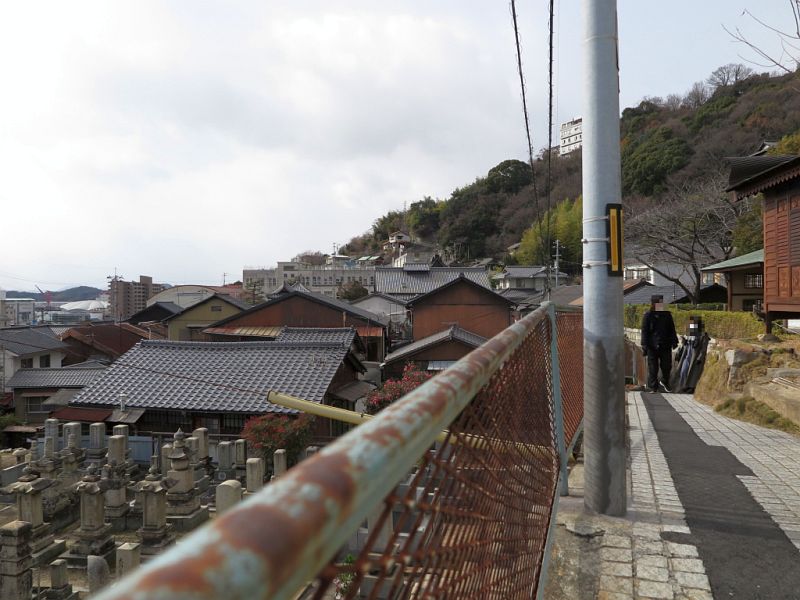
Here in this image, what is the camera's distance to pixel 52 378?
883 inches

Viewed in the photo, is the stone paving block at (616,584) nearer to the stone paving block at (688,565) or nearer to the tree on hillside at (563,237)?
the stone paving block at (688,565)

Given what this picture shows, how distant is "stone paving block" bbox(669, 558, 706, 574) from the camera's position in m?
2.66

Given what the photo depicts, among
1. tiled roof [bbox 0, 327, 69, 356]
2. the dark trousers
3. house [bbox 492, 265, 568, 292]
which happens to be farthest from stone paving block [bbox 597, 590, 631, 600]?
house [bbox 492, 265, 568, 292]

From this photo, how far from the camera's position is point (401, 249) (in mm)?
67250

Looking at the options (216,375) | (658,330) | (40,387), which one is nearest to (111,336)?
(40,387)

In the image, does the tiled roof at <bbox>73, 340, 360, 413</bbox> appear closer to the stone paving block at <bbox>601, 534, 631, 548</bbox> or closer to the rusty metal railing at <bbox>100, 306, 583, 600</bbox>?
the stone paving block at <bbox>601, 534, 631, 548</bbox>

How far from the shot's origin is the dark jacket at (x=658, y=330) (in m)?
9.55

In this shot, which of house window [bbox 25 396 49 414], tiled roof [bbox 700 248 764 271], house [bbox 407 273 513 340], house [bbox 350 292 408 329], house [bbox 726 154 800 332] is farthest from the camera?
house [bbox 350 292 408 329]

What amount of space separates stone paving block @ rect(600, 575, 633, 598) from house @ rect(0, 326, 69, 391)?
91.3 feet

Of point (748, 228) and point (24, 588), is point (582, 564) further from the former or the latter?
point (748, 228)

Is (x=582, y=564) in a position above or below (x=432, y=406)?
below

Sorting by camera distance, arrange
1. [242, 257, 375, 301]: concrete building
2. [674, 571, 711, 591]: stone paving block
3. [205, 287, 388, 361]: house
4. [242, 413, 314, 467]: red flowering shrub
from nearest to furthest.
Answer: [674, 571, 711, 591]: stone paving block, [242, 413, 314, 467]: red flowering shrub, [205, 287, 388, 361]: house, [242, 257, 375, 301]: concrete building

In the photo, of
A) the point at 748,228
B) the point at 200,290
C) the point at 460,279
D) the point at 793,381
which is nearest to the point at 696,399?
the point at 793,381

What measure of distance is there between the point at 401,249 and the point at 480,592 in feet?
217
